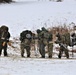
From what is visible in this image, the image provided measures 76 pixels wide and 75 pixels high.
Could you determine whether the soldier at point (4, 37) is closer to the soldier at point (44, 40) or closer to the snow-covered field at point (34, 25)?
Result: the snow-covered field at point (34, 25)

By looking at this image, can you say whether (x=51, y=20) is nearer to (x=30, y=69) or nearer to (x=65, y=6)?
(x=65, y=6)

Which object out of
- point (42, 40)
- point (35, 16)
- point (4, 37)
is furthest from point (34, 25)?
point (42, 40)

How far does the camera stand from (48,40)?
1753cm

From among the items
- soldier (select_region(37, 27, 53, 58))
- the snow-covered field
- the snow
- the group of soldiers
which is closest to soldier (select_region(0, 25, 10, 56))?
the group of soldiers

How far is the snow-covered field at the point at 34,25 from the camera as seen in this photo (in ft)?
44.9

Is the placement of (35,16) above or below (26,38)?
above

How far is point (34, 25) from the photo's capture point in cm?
2742

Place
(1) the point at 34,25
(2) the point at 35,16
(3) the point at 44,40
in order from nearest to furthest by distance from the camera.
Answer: (3) the point at 44,40
(1) the point at 34,25
(2) the point at 35,16

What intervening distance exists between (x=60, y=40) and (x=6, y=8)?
17083 millimetres

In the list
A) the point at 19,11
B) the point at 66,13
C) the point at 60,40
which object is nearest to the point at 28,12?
the point at 19,11

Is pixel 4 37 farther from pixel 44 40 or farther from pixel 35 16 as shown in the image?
pixel 35 16

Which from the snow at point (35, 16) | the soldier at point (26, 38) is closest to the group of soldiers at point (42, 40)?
the soldier at point (26, 38)

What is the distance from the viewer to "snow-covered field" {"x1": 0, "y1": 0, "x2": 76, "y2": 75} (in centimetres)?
1370

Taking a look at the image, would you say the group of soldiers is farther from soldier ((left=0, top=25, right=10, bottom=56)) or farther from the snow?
the snow
